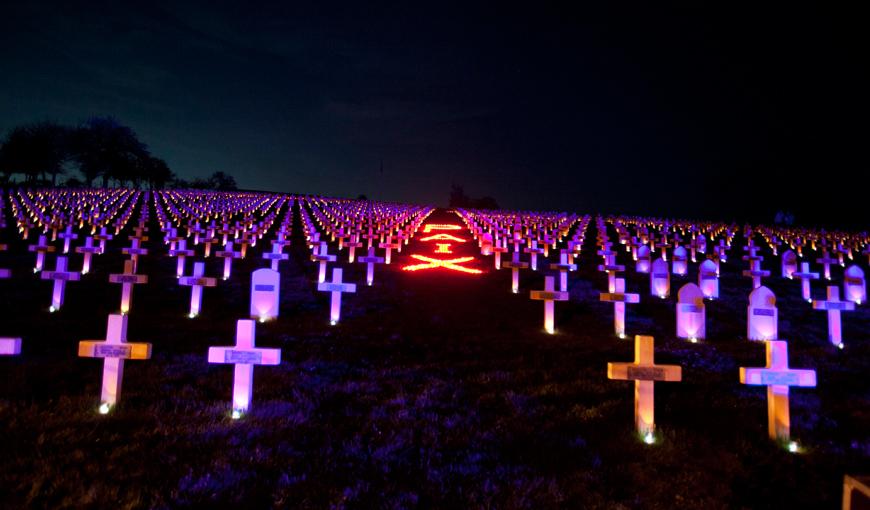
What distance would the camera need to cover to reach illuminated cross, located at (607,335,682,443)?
555 cm

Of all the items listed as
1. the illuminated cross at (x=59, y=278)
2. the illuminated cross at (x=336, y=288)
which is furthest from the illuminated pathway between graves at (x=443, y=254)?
the illuminated cross at (x=59, y=278)

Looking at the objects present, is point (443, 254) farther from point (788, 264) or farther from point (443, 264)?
point (788, 264)

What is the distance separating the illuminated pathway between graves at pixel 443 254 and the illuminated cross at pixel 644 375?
12274mm

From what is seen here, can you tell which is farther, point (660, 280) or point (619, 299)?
point (660, 280)

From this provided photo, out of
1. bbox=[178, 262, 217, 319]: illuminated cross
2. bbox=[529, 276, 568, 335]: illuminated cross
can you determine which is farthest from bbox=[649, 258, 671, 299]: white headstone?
bbox=[178, 262, 217, 319]: illuminated cross

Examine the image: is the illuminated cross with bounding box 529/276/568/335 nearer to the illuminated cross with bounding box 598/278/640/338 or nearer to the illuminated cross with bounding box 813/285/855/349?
the illuminated cross with bounding box 598/278/640/338

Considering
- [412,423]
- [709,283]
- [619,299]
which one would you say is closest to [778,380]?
[412,423]

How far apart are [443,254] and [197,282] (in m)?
13.0

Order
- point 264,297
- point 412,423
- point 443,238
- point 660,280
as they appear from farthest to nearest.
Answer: point 443,238 → point 660,280 → point 264,297 → point 412,423

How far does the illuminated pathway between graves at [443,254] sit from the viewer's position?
18.8 metres

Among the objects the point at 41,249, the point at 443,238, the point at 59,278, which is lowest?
the point at 59,278

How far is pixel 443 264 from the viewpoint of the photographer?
781 inches

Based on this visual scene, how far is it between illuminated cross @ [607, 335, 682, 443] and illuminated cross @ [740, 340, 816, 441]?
709 mm

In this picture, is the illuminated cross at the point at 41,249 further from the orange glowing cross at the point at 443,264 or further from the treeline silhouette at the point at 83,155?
the treeline silhouette at the point at 83,155
